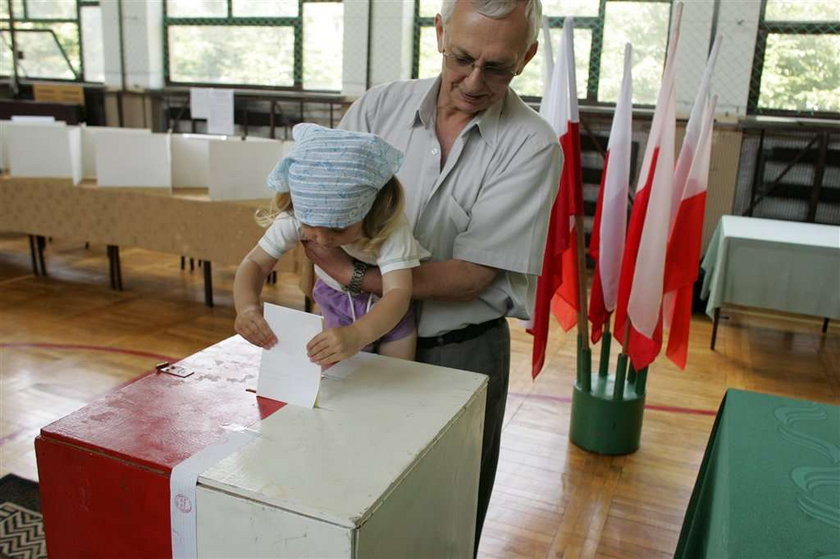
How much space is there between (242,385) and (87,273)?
4.14 m

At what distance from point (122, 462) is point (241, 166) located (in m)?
3.03

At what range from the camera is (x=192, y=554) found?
0.81 metres

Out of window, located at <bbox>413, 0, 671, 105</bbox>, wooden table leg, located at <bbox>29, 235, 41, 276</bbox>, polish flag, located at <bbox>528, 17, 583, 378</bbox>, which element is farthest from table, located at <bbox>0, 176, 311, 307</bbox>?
window, located at <bbox>413, 0, 671, 105</bbox>

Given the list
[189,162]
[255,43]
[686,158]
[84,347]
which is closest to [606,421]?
[686,158]

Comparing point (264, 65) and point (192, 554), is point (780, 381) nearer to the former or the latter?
point (192, 554)

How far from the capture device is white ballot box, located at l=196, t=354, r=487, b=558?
73 centimetres

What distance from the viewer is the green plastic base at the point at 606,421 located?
2.47m

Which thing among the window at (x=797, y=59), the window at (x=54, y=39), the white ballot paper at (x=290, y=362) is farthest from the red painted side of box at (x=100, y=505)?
the window at (x=54, y=39)

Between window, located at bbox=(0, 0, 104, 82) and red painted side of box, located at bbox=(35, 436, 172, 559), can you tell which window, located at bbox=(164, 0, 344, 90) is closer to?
window, located at bbox=(0, 0, 104, 82)

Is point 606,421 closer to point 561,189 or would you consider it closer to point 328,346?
point 561,189

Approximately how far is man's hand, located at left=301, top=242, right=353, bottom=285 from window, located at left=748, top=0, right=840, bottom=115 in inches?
176

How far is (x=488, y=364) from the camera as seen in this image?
1316 mm

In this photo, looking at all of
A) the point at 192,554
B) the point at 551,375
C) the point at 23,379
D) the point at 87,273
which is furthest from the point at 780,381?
the point at 87,273

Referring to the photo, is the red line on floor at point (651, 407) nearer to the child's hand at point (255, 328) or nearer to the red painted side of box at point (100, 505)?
the child's hand at point (255, 328)
